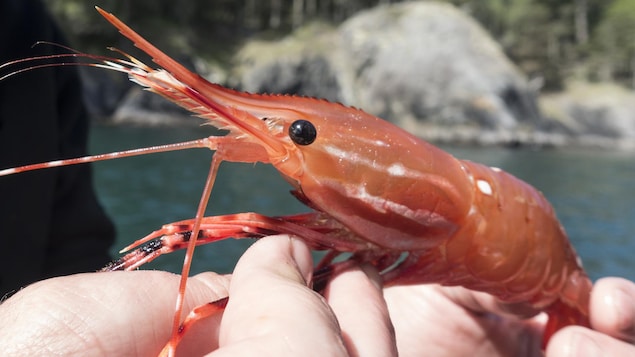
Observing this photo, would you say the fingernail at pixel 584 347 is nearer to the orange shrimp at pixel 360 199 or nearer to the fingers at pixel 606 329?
the fingers at pixel 606 329

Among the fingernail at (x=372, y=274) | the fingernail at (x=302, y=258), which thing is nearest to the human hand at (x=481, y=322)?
the fingernail at (x=372, y=274)

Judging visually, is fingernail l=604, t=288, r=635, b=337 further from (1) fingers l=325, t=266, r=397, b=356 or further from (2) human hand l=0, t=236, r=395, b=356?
(2) human hand l=0, t=236, r=395, b=356

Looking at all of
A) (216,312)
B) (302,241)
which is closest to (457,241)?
(302,241)

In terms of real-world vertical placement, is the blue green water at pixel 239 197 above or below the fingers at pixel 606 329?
below

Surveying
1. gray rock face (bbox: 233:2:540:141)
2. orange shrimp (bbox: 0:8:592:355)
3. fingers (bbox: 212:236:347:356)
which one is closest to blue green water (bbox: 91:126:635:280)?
orange shrimp (bbox: 0:8:592:355)

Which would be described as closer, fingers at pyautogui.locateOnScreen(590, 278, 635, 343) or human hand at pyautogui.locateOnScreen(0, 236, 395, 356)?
human hand at pyautogui.locateOnScreen(0, 236, 395, 356)

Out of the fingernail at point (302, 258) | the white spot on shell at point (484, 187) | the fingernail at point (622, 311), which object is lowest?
the fingernail at point (622, 311)

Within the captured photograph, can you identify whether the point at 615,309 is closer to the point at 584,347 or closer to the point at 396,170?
the point at 584,347
